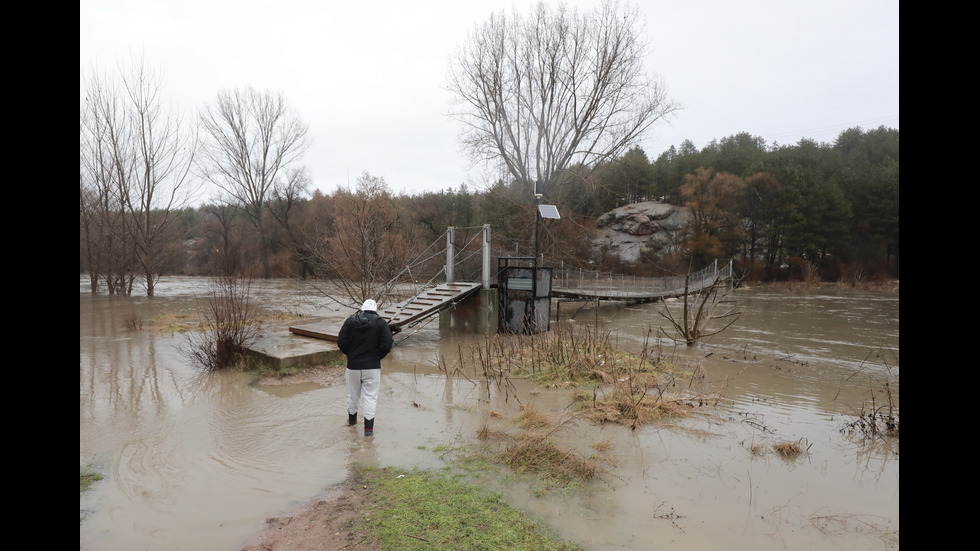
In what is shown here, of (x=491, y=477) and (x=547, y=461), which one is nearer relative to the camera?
(x=491, y=477)

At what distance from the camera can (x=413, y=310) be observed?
1330 cm

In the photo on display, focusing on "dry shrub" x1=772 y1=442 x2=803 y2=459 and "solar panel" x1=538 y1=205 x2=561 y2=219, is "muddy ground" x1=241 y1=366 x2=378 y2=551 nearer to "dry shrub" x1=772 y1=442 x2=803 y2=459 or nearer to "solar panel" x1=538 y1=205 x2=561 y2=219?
"dry shrub" x1=772 y1=442 x2=803 y2=459

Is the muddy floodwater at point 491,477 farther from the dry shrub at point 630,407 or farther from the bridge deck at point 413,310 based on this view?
the bridge deck at point 413,310

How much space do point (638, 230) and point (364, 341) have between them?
37.8 meters

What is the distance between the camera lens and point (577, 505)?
14.1 ft

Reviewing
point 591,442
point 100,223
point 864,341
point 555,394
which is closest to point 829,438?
point 591,442

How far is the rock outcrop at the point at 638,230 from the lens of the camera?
3994 cm

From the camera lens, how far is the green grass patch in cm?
362

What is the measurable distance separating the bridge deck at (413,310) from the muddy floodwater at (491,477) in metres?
1.67

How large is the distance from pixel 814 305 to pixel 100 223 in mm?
37101

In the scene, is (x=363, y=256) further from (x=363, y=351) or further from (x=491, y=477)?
(x=491, y=477)

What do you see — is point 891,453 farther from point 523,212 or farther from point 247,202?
point 247,202

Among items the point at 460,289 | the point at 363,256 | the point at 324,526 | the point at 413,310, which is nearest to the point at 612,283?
the point at 460,289

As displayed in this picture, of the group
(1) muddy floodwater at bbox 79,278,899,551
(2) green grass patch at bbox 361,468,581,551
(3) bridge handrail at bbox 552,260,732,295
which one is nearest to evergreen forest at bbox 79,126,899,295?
(3) bridge handrail at bbox 552,260,732,295
